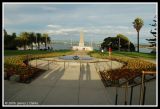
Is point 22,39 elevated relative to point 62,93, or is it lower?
elevated

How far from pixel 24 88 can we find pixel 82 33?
56039mm

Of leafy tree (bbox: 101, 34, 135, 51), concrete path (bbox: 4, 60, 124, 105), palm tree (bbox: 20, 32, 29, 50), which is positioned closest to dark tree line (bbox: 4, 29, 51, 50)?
palm tree (bbox: 20, 32, 29, 50)

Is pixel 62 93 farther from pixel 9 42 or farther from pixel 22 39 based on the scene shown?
pixel 22 39

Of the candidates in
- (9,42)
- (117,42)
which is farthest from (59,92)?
(117,42)

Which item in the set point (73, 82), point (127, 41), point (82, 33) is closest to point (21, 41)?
point (82, 33)

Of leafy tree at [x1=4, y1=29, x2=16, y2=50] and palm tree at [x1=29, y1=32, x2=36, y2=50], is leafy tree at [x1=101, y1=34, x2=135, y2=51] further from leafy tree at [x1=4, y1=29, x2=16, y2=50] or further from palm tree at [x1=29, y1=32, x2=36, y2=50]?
leafy tree at [x1=4, y1=29, x2=16, y2=50]

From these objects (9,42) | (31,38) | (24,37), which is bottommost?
(9,42)

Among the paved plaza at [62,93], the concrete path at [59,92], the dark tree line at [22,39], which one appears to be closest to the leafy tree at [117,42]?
the dark tree line at [22,39]

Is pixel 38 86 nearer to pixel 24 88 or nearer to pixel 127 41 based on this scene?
pixel 24 88

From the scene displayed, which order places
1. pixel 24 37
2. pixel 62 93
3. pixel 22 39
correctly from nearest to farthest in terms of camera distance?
1. pixel 62 93
2. pixel 22 39
3. pixel 24 37

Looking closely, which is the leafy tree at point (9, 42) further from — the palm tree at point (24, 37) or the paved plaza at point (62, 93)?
the paved plaza at point (62, 93)

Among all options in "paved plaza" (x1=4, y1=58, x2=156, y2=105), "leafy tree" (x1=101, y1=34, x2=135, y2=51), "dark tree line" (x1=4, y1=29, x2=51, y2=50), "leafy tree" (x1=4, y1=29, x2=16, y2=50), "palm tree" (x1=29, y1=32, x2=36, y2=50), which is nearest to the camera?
"paved plaza" (x1=4, y1=58, x2=156, y2=105)

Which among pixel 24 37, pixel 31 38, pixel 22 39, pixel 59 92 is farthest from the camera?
pixel 31 38

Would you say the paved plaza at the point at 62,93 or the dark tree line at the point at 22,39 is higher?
the dark tree line at the point at 22,39
